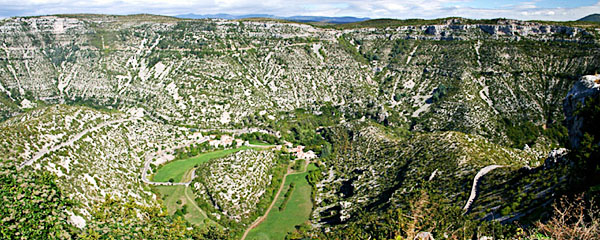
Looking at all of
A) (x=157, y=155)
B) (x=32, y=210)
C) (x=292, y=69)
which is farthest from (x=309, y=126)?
(x=32, y=210)

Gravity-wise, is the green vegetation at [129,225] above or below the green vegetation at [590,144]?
below

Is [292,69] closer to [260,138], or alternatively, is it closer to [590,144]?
[260,138]

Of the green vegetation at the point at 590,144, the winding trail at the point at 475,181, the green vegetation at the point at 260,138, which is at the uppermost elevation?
the green vegetation at the point at 590,144

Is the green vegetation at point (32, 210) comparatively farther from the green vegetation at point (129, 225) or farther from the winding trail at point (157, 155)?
the winding trail at point (157, 155)

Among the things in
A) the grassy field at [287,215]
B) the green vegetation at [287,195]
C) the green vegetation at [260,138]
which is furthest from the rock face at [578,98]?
the green vegetation at [260,138]

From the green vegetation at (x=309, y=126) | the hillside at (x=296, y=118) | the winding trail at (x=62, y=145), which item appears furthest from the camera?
the green vegetation at (x=309, y=126)

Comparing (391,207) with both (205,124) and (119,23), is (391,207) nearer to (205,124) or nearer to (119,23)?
(205,124)

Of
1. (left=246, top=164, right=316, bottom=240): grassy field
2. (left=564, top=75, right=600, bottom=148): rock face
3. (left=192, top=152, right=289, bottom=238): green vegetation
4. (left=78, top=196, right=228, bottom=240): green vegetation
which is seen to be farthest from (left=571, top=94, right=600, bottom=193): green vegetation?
(left=192, top=152, right=289, bottom=238): green vegetation

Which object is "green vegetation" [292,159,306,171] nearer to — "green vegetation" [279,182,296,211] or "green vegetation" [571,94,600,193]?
"green vegetation" [279,182,296,211]
